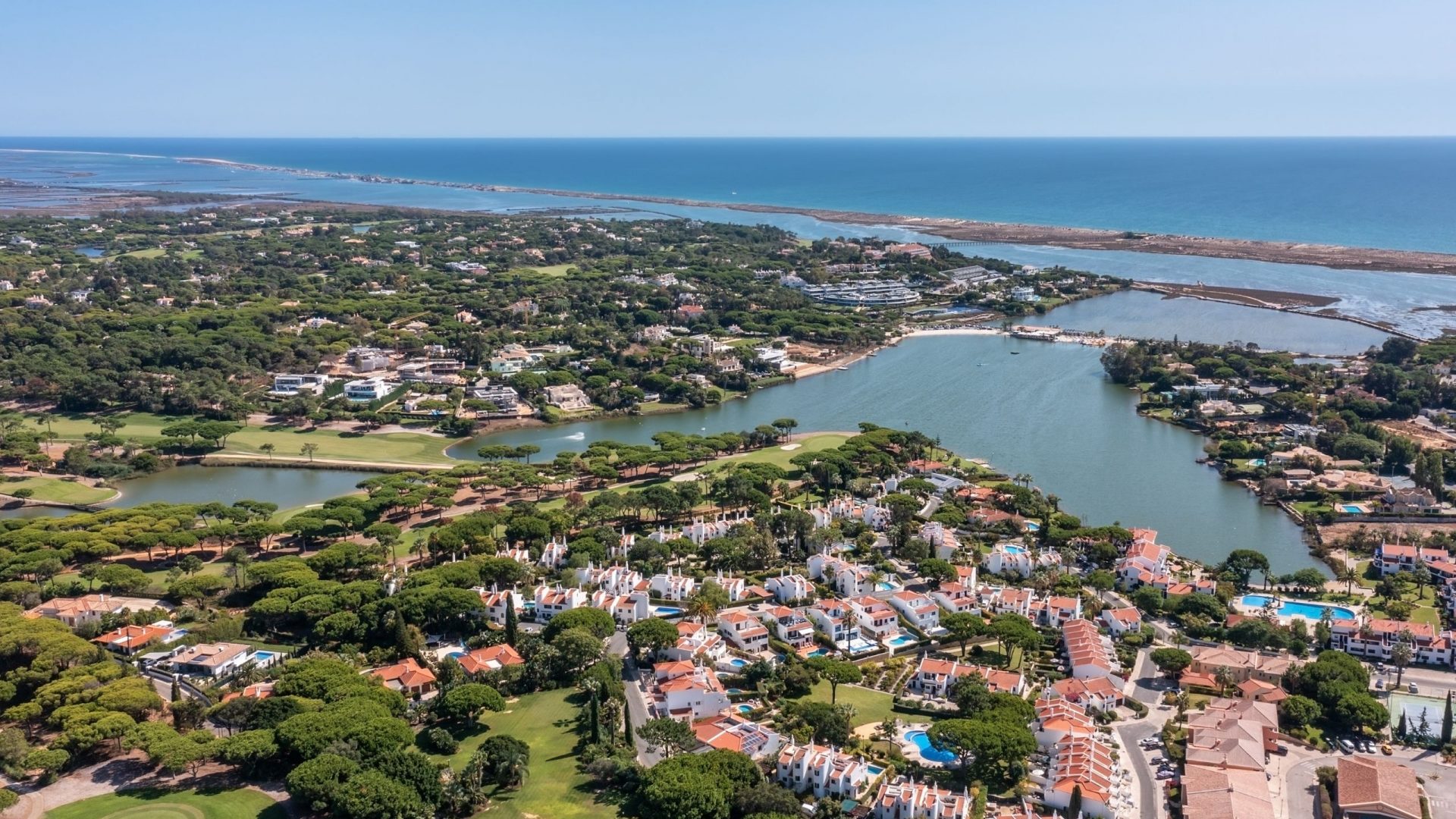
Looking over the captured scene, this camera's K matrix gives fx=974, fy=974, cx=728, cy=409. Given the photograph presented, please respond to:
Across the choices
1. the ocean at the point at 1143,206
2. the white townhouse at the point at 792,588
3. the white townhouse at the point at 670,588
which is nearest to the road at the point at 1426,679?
the white townhouse at the point at 792,588

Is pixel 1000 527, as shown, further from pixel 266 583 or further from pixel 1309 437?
pixel 266 583

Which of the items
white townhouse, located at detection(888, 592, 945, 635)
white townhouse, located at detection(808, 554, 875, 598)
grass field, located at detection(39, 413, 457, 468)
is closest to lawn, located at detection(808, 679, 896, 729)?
white townhouse, located at detection(888, 592, 945, 635)

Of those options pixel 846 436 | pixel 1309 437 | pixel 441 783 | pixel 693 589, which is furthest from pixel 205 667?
pixel 1309 437

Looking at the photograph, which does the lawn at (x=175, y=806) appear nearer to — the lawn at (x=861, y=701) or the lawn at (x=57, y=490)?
the lawn at (x=861, y=701)

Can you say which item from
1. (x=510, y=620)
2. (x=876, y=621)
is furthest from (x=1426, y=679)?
(x=510, y=620)

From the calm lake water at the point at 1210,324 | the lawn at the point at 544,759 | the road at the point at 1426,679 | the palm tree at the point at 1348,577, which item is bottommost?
the lawn at the point at 544,759

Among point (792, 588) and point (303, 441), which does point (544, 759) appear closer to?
point (792, 588)
